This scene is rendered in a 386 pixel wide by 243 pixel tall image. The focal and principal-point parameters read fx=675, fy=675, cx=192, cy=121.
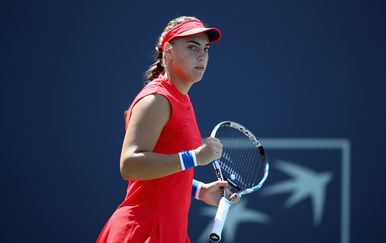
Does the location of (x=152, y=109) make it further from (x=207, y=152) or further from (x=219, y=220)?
(x=219, y=220)

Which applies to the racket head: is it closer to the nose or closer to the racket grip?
the racket grip

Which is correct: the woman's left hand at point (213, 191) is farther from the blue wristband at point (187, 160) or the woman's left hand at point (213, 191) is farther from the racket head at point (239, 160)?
the blue wristband at point (187, 160)

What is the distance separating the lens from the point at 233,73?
14.9 ft

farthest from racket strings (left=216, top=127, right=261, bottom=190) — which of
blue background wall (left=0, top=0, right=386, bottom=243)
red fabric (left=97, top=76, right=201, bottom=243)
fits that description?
blue background wall (left=0, top=0, right=386, bottom=243)

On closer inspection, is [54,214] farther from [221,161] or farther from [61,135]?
[221,161]

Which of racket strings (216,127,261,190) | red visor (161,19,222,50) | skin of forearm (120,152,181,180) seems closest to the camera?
skin of forearm (120,152,181,180)

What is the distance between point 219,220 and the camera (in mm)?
2512

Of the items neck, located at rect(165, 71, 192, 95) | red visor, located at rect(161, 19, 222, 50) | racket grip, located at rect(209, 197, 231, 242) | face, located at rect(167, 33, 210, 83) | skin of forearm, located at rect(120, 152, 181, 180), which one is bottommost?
racket grip, located at rect(209, 197, 231, 242)

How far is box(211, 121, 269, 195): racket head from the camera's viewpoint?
2.82 m

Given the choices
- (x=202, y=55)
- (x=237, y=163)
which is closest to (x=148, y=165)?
(x=202, y=55)

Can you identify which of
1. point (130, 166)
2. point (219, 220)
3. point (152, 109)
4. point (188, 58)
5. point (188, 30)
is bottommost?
point (219, 220)

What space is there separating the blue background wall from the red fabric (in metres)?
2.02

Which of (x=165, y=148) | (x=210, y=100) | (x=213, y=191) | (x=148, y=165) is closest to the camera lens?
(x=148, y=165)

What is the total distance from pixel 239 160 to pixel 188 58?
0.85 m
